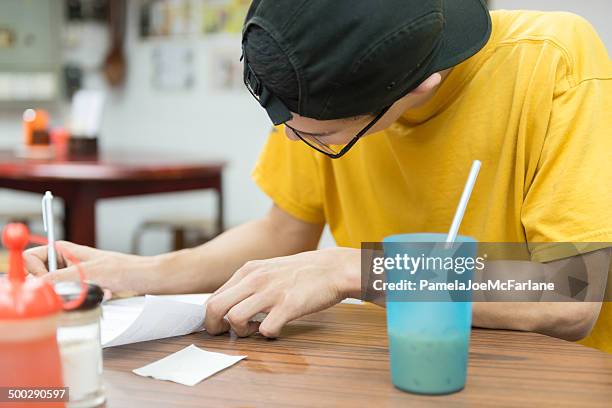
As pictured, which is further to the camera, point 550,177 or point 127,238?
point 127,238

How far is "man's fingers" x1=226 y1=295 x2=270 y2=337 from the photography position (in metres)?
0.95

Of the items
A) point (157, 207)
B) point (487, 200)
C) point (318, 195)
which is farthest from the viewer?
point (157, 207)

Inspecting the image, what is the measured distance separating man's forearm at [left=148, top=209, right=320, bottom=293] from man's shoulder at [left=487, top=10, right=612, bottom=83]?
548mm

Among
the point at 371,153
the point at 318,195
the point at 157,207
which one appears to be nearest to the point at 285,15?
the point at 371,153

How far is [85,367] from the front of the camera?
28.2 inches

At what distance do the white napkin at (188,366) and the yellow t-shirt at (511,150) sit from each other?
1.63 feet

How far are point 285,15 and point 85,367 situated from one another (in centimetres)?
46

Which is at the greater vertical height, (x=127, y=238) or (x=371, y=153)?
A: (x=371, y=153)

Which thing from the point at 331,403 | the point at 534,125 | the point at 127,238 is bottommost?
the point at 127,238

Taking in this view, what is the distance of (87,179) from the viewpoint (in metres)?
2.73

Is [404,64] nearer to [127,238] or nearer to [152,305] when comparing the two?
[152,305]

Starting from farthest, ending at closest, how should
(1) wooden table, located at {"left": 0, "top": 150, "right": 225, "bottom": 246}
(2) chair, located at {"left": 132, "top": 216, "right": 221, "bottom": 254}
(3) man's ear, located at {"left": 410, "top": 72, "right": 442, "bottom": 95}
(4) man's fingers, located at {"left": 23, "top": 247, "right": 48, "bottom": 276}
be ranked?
(2) chair, located at {"left": 132, "top": 216, "right": 221, "bottom": 254} → (1) wooden table, located at {"left": 0, "top": 150, "right": 225, "bottom": 246} → (4) man's fingers, located at {"left": 23, "top": 247, "right": 48, "bottom": 276} → (3) man's ear, located at {"left": 410, "top": 72, "right": 442, "bottom": 95}

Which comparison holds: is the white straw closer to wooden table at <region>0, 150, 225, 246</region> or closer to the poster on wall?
wooden table at <region>0, 150, 225, 246</region>

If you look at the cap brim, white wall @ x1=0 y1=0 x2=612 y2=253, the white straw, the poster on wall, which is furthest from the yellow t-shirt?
the poster on wall
